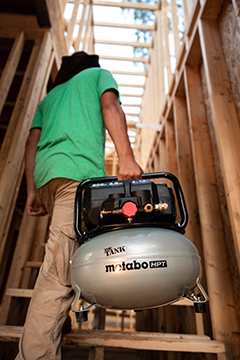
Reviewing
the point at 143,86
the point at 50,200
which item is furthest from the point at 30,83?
the point at 143,86

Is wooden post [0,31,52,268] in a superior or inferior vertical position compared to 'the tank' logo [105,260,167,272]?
superior

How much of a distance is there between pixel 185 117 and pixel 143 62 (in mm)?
4703

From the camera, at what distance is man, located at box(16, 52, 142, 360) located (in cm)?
97

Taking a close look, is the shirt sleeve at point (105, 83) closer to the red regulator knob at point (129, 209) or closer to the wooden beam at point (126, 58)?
the red regulator knob at point (129, 209)

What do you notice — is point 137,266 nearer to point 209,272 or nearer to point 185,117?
point 209,272

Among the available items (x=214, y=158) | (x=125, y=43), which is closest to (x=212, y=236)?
(x=214, y=158)

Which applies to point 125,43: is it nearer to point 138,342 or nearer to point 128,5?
point 128,5

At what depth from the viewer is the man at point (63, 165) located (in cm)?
97

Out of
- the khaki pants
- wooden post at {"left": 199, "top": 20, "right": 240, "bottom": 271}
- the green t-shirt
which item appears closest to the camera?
the khaki pants

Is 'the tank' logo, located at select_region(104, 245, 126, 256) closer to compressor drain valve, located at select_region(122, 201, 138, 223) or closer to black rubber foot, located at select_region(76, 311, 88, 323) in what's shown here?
compressor drain valve, located at select_region(122, 201, 138, 223)

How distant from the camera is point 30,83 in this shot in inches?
101

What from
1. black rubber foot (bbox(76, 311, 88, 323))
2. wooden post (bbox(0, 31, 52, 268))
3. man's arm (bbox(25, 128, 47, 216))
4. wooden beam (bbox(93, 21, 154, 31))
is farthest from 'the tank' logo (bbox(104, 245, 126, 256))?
wooden beam (bbox(93, 21, 154, 31))

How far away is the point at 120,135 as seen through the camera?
45.1 inches

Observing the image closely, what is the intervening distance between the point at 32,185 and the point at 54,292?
71 centimetres
